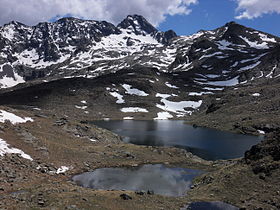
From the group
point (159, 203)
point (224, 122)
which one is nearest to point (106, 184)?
point (159, 203)

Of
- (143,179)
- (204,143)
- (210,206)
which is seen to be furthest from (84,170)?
(204,143)

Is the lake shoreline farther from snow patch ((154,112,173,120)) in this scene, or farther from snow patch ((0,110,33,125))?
snow patch ((154,112,173,120))

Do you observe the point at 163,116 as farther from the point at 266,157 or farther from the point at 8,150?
the point at 266,157

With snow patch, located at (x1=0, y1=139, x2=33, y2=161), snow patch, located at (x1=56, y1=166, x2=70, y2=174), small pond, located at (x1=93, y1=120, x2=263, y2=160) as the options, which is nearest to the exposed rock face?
snow patch, located at (x1=56, y1=166, x2=70, y2=174)

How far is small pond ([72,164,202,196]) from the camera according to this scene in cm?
4441

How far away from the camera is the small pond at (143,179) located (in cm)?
4441

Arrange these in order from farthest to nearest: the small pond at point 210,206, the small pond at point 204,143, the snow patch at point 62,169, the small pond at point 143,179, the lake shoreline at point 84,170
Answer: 1. the small pond at point 204,143
2. the snow patch at point 62,169
3. the small pond at point 143,179
4. the small pond at point 210,206
5. the lake shoreline at point 84,170

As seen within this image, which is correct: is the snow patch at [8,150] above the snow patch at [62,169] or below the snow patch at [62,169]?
above

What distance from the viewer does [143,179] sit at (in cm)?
5003

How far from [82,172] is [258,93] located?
15103 centimetres

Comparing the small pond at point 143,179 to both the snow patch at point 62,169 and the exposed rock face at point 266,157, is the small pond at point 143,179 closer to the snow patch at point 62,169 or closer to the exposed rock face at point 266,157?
the snow patch at point 62,169

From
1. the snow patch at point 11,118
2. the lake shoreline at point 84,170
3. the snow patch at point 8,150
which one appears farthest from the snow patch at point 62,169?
the snow patch at point 11,118

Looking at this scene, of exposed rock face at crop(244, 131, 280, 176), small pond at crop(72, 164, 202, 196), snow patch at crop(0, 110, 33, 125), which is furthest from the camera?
snow patch at crop(0, 110, 33, 125)

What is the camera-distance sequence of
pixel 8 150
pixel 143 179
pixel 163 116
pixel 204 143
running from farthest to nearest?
1. pixel 163 116
2. pixel 204 143
3. pixel 143 179
4. pixel 8 150
